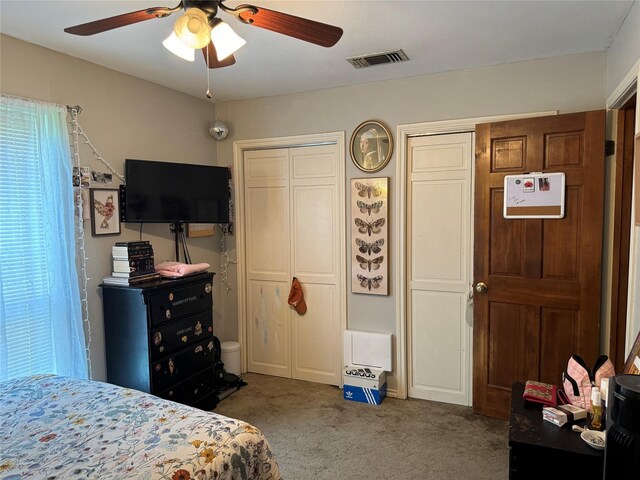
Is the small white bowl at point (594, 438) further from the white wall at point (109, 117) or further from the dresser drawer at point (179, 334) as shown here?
the white wall at point (109, 117)

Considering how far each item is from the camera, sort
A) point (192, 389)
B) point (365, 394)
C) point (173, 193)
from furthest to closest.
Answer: point (365, 394) < point (173, 193) < point (192, 389)

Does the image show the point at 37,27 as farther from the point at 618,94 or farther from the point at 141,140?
the point at 618,94

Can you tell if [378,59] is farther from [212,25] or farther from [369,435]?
[369,435]

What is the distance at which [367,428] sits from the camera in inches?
116

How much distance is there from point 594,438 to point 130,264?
2.63m

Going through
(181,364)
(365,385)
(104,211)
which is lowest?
(365,385)

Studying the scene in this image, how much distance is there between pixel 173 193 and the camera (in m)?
3.19

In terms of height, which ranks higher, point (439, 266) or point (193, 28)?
point (193, 28)

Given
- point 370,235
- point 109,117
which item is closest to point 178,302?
point 109,117

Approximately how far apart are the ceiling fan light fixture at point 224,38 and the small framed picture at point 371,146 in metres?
1.78

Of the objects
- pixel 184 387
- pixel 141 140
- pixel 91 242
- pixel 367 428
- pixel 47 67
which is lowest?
pixel 367 428

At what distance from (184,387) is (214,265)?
122 cm

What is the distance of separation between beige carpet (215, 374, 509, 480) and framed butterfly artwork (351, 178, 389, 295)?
35.9 inches

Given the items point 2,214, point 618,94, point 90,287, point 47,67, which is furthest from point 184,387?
point 618,94
